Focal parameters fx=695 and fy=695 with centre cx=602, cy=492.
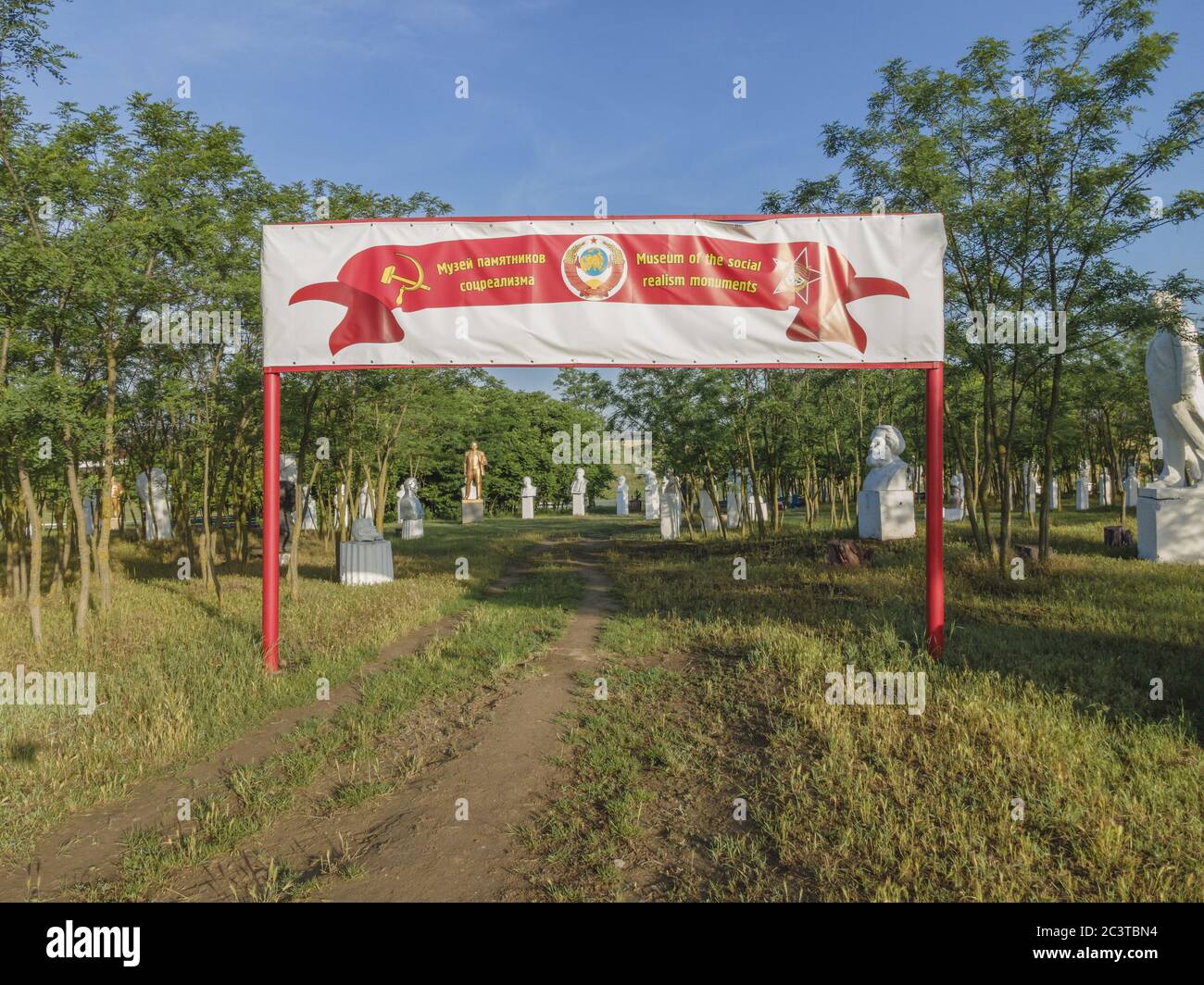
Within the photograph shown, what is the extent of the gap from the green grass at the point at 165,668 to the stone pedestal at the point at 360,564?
45 cm

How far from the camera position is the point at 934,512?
687 cm

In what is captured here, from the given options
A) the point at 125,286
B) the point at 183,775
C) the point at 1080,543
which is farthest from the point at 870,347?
the point at 1080,543

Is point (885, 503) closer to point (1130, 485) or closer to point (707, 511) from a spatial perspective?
point (707, 511)

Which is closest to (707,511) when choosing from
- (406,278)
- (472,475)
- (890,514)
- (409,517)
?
(890,514)

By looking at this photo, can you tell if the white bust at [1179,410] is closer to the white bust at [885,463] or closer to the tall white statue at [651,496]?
the white bust at [885,463]

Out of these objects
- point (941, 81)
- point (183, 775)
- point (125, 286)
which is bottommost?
point (183, 775)

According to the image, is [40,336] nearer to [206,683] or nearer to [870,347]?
[206,683]

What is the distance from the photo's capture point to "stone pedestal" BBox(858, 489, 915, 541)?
15852 millimetres

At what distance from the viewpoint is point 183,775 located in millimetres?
4770

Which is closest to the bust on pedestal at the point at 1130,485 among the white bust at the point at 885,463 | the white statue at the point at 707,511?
the white bust at the point at 885,463

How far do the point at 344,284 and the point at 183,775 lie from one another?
4.64m

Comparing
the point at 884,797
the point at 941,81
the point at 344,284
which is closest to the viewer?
the point at 884,797

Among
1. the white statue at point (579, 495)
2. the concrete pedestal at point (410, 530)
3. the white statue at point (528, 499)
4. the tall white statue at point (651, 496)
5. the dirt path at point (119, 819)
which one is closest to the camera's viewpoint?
the dirt path at point (119, 819)

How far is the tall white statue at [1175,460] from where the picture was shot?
11766 mm
